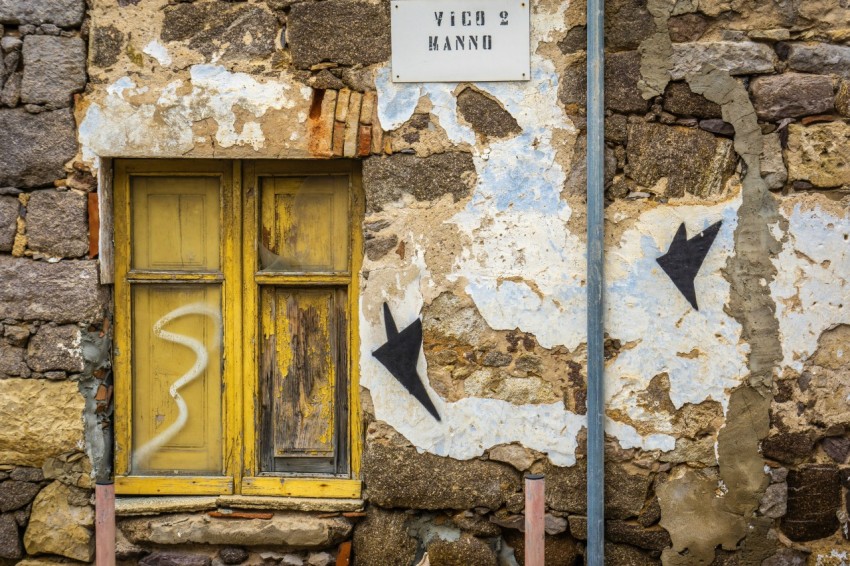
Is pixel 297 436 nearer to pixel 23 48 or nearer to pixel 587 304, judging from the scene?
pixel 587 304

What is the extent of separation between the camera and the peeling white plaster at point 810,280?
3143mm

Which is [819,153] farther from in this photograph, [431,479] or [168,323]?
[168,323]

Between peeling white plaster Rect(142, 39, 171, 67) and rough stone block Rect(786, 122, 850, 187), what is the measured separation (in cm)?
231

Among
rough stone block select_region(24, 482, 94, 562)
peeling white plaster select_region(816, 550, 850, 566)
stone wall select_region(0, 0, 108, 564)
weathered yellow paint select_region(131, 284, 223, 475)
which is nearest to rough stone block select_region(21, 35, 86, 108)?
stone wall select_region(0, 0, 108, 564)

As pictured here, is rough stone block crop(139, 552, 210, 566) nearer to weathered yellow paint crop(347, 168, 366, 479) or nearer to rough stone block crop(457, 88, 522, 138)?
weathered yellow paint crop(347, 168, 366, 479)

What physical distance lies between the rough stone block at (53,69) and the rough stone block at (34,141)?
0.20 ft

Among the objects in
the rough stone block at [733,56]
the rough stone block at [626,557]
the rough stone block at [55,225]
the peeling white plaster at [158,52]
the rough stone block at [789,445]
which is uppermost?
→ the peeling white plaster at [158,52]

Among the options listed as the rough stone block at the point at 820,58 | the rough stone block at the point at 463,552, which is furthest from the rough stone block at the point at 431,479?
the rough stone block at the point at 820,58

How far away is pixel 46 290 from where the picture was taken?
10.8 feet

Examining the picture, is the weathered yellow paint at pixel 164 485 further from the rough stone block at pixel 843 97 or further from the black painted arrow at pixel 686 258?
the rough stone block at pixel 843 97

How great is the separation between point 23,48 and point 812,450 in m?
3.29

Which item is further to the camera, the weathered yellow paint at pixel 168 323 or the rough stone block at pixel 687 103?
the weathered yellow paint at pixel 168 323

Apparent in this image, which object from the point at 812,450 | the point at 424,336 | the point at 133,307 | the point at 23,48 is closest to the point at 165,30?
the point at 23,48

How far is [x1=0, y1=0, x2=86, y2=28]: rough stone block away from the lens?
3.26 meters
